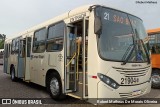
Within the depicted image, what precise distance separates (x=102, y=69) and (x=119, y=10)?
1.94 meters

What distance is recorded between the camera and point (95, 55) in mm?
5668

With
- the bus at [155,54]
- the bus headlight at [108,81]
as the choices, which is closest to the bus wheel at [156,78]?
the bus at [155,54]

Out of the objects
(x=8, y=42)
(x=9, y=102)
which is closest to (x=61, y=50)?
(x=9, y=102)

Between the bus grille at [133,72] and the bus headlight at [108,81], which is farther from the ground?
the bus grille at [133,72]

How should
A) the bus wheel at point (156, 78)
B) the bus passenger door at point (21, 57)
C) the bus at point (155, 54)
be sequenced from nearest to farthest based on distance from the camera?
the bus at point (155, 54) → the bus wheel at point (156, 78) → the bus passenger door at point (21, 57)

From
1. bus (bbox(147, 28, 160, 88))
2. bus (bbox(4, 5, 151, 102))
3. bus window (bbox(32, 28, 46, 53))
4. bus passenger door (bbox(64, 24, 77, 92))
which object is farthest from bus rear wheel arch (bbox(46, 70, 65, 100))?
bus (bbox(147, 28, 160, 88))

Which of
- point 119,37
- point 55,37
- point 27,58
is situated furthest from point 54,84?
point 27,58

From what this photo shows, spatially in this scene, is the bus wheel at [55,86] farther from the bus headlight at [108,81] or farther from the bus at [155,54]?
the bus at [155,54]

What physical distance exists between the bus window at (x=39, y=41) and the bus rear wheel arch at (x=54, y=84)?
1.16m

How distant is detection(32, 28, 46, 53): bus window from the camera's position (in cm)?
857

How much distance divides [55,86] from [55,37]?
1.63 meters

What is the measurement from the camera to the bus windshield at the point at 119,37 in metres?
5.74

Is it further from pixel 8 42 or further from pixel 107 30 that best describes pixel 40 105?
pixel 8 42

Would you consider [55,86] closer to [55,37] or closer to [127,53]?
[55,37]
